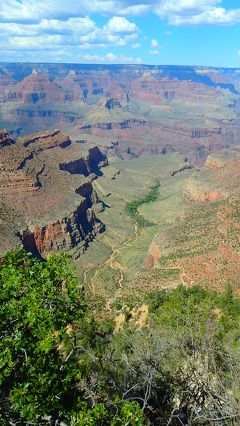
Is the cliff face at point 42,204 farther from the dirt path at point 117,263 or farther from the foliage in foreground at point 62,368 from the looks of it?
the foliage in foreground at point 62,368

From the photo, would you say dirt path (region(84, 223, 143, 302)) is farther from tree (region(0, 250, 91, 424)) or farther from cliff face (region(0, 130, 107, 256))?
tree (region(0, 250, 91, 424))

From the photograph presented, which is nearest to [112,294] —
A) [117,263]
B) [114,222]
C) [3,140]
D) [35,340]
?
[117,263]

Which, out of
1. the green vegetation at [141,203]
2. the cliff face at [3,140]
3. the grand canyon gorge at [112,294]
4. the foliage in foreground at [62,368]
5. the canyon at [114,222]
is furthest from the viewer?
the green vegetation at [141,203]

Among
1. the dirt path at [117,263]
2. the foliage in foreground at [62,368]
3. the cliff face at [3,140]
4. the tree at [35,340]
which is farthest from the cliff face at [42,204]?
the tree at [35,340]

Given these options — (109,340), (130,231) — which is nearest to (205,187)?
(130,231)

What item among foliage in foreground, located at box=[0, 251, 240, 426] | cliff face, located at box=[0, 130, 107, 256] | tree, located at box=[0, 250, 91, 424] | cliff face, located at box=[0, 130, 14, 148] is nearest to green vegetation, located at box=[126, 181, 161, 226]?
cliff face, located at box=[0, 130, 107, 256]

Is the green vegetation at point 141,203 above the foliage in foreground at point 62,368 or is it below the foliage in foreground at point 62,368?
below

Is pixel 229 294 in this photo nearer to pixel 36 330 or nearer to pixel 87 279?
pixel 36 330
